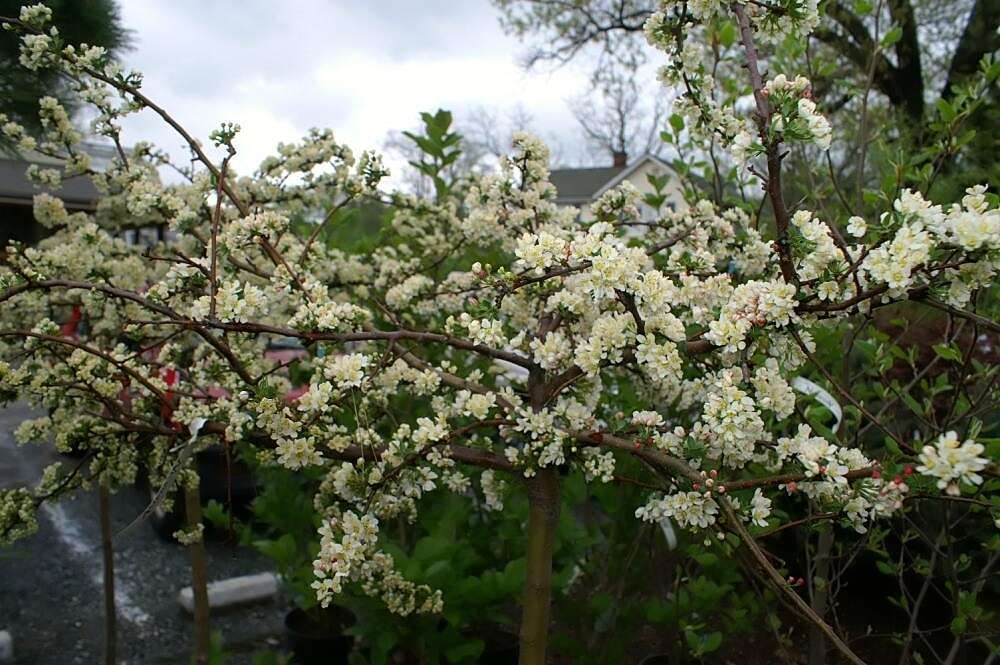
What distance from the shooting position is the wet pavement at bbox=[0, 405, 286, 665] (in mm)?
4207

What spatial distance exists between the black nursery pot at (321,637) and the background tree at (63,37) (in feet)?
8.67

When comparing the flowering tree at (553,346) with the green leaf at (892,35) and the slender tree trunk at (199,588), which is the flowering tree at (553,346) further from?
the green leaf at (892,35)

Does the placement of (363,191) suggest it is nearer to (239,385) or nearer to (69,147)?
(239,385)

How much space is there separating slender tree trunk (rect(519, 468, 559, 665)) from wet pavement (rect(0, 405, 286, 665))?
2.13 m

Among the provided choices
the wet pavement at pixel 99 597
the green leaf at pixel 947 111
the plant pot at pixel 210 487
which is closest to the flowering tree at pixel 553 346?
the green leaf at pixel 947 111

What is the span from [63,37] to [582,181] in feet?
107

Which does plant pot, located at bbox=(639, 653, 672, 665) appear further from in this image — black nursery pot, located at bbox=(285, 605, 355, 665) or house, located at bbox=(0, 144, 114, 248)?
house, located at bbox=(0, 144, 114, 248)

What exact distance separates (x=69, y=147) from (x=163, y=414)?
1.57 m

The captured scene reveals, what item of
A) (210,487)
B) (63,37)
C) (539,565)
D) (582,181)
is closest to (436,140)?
(63,37)

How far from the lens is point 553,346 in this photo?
1.82 meters

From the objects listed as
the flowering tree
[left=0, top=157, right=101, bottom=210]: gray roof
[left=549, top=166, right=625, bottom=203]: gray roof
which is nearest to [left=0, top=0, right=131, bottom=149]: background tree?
the flowering tree

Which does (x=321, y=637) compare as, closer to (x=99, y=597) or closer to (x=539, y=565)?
(x=539, y=565)

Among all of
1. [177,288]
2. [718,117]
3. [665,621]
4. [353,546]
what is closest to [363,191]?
[177,288]

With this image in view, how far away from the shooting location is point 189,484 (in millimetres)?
2828
